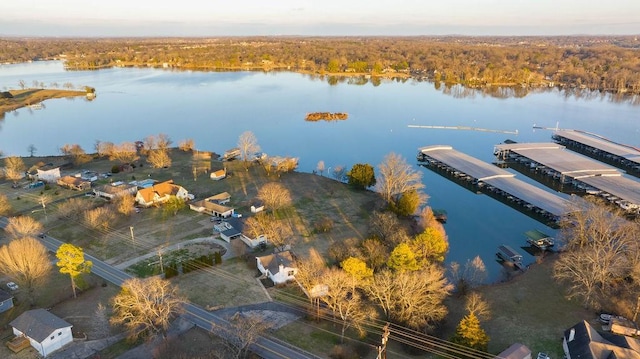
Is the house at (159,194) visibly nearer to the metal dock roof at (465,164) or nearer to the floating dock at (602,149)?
the metal dock roof at (465,164)

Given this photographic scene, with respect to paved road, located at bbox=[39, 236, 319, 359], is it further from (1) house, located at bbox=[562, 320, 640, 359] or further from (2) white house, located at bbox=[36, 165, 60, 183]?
(2) white house, located at bbox=[36, 165, 60, 183]

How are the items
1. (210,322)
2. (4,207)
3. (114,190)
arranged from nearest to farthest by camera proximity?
(210,322)
(4,207)
(114,190)

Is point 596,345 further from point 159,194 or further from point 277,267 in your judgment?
point 159,194

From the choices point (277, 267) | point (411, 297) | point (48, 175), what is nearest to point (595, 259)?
point (411, 297)

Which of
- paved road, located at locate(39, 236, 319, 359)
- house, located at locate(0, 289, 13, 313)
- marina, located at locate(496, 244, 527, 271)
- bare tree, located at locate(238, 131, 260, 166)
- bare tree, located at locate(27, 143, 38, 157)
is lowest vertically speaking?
marina, located at locate(496, 244, 527, 271)

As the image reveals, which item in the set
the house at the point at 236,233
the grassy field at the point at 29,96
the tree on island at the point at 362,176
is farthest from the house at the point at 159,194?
the grassy field at the point at 29,96

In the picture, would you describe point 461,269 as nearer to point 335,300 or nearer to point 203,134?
point 335,300

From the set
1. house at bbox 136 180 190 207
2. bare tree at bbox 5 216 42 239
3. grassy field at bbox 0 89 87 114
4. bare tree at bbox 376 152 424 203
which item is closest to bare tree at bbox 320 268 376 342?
bare tree at bbox 376 152 424 203

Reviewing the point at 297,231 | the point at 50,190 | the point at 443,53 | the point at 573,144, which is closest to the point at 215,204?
the point at 297,231
